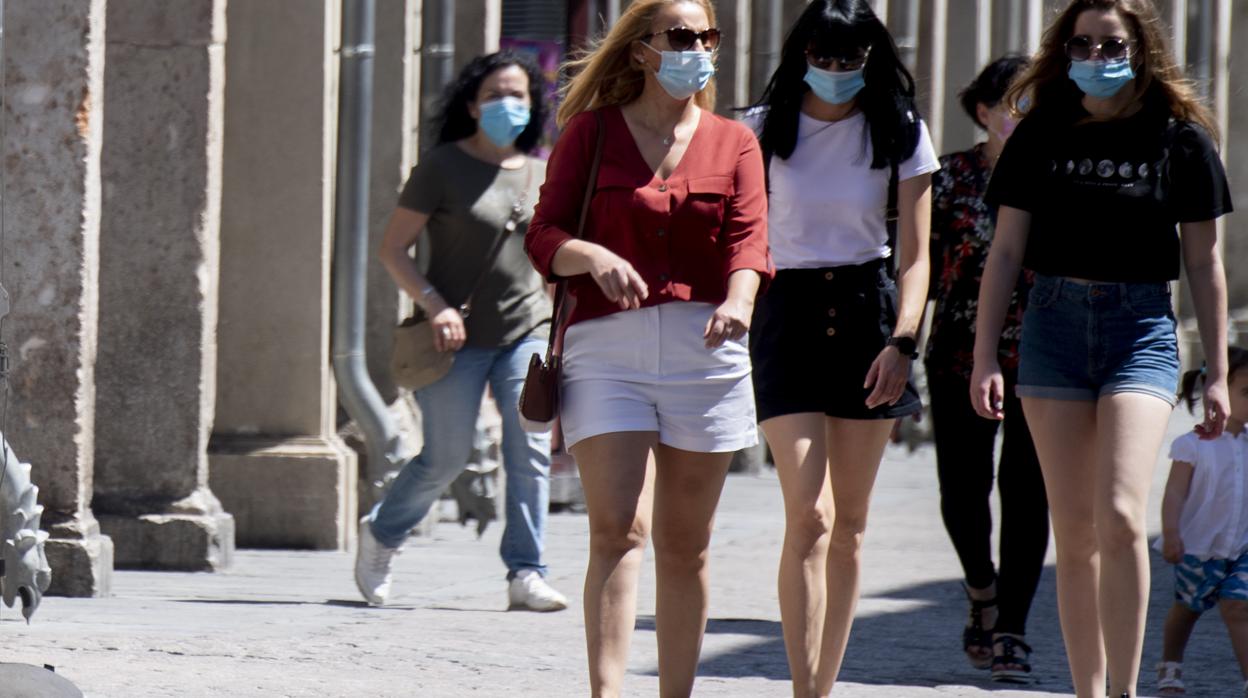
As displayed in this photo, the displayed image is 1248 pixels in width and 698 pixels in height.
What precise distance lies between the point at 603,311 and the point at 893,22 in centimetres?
1264

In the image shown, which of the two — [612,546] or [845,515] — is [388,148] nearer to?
[845,515]

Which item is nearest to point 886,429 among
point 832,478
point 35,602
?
point 832,478

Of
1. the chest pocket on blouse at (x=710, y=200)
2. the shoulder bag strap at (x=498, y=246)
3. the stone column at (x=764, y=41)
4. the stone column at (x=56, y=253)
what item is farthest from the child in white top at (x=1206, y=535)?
the stone column at (x=764, y=41)

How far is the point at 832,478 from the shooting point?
585cm

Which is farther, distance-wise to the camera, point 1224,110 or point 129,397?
point 1224,110

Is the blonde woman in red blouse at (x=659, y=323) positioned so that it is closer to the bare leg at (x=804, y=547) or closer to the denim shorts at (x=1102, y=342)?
the bare leg at (x=804, y=547)

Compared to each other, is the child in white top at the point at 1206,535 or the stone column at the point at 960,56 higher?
the stone column at the point at 960,56

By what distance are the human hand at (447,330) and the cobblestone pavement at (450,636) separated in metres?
0.86

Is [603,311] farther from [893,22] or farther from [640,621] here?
[893,22]

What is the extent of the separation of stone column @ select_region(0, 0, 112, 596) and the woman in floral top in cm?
273

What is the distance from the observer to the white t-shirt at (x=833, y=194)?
229 inches

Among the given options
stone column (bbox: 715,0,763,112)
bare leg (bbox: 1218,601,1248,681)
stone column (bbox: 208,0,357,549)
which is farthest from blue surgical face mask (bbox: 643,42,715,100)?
stone column (bbox: 715,0,763,112)

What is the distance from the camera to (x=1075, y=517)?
18.4ft

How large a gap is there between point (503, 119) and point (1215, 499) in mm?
2695
